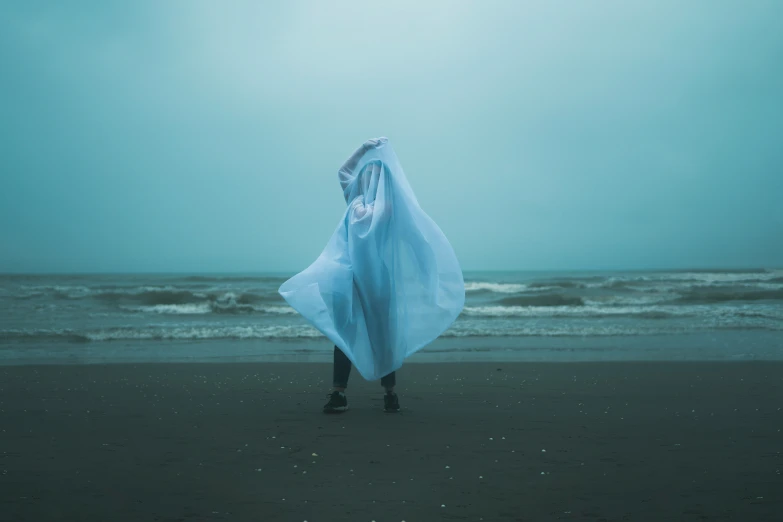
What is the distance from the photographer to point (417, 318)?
4422 mm

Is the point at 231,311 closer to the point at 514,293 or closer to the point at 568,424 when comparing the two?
the point at 514,293

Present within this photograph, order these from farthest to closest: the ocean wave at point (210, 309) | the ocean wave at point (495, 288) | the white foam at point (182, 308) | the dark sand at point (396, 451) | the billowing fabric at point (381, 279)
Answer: the ocean wave at point (495, 288) < the white foam at point (182, 308) < the ocean wave at point (210, 309) < the billowing fabric at point (381, 279) < the dark sand at point (396, 451)

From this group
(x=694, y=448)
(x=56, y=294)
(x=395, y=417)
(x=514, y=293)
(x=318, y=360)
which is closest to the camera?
(x=694, y=448)

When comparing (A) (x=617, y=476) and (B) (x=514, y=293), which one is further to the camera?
(B) (x=514, y=293)

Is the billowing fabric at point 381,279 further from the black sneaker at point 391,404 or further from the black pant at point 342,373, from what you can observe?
the black sneaker at point 391,404

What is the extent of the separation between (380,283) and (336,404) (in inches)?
36.6

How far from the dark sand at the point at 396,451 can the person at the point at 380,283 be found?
0.44 m

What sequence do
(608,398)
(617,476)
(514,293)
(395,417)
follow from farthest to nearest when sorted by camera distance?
(514,293), (608,398), (395,417), (617,476)

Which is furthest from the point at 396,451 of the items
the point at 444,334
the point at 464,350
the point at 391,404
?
the point at 444,334

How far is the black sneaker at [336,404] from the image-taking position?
4422mm

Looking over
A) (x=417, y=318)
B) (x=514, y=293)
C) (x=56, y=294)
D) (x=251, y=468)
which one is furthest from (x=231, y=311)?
(x=251, y=468)

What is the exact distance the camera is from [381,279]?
Result: 172 inches

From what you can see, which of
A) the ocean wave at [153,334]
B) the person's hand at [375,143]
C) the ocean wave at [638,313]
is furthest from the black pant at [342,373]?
the ocean wave at [638,313]

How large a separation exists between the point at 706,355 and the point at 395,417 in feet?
17.8
